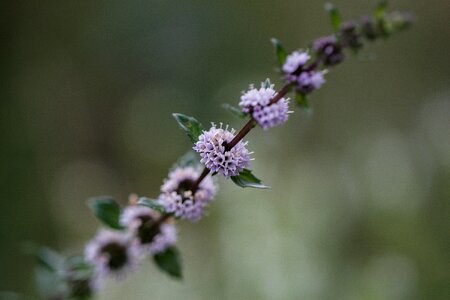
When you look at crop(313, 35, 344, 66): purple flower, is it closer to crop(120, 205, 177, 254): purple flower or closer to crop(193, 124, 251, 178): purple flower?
crop(193, 124, 251, 178): purple flower

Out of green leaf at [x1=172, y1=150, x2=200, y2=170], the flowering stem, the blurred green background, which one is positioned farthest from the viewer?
the blurred green background

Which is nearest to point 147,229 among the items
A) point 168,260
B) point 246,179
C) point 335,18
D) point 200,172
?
point 168,260

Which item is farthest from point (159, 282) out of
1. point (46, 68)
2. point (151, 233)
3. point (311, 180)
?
point (46, 68)

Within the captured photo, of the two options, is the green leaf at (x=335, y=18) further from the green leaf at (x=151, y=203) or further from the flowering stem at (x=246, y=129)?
the green leaf at (x=151, y=203)

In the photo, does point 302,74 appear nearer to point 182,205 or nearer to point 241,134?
point 241,134

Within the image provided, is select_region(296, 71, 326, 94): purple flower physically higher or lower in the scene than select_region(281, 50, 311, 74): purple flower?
lower

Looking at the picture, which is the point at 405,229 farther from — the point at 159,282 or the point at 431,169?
the point at 159,282

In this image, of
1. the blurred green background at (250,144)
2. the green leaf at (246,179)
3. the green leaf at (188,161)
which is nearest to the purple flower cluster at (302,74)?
the green leaf at (246,179)

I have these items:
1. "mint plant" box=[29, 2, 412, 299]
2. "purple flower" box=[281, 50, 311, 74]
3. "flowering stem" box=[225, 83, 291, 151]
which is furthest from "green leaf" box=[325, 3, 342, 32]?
"flowering stem" box=[225, 83, 291, 151]
